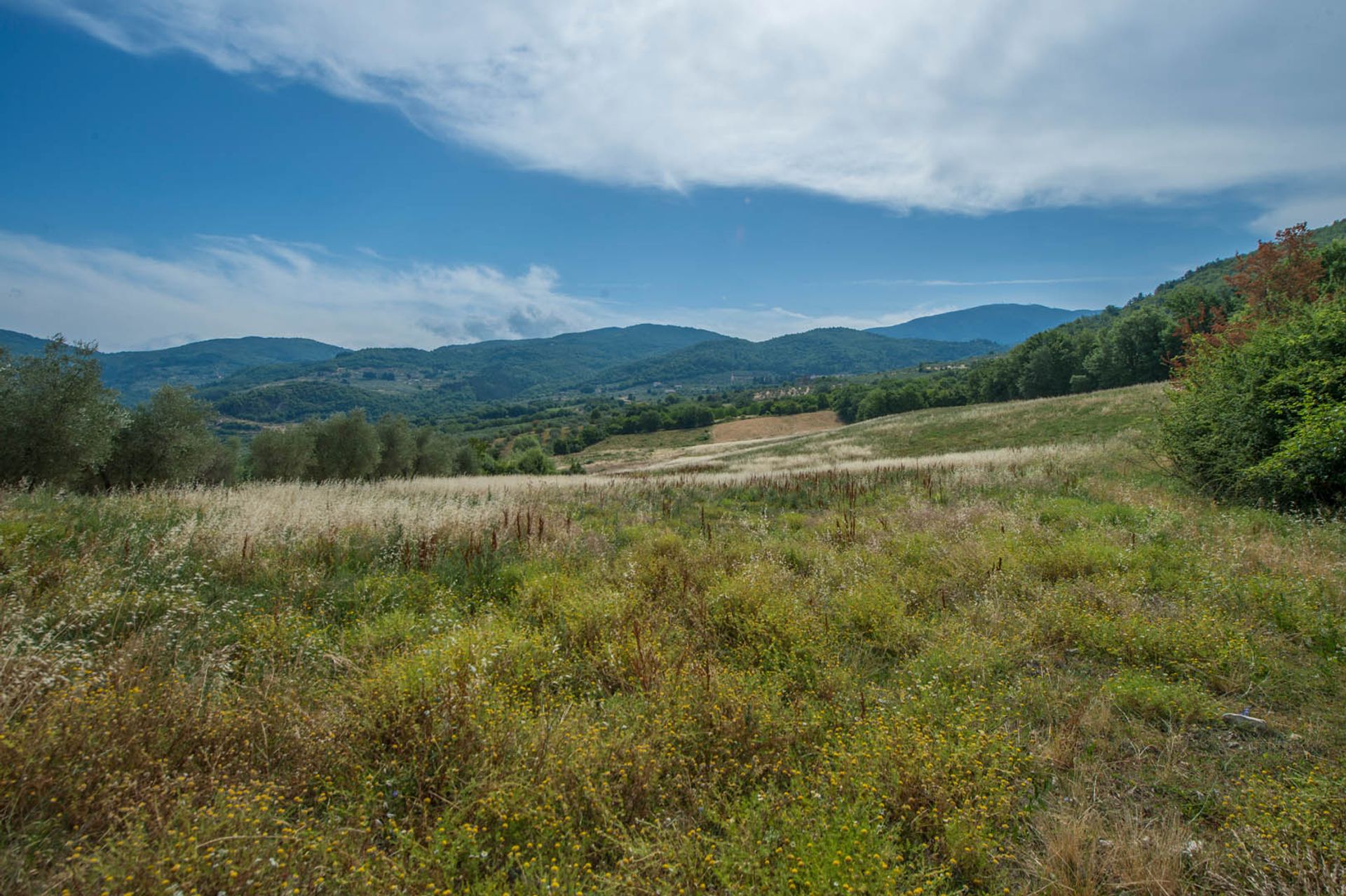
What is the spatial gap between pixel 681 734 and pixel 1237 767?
3.73m

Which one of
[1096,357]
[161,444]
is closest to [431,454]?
[161,444]

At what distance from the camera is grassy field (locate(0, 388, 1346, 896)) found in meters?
2.77

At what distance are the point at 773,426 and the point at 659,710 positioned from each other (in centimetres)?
8843

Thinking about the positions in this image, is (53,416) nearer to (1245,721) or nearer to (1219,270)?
(1245,721)

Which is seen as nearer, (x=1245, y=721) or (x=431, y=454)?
(x=1245, y=721)

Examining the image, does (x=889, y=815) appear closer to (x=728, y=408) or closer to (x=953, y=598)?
(x=953, y=598)

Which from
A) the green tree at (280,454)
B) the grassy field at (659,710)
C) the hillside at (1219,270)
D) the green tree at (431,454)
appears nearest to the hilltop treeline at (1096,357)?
the hillside at (1219,270)

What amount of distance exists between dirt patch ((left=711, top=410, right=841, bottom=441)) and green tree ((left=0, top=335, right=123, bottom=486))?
66.4 m

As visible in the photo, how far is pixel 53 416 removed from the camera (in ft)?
54.6

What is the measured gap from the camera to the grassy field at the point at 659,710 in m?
2.77

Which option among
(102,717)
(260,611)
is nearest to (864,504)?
(260,611)

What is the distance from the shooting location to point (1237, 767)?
11.8 feet

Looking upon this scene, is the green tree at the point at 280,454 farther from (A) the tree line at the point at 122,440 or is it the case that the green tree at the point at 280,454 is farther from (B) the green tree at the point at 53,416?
(B) the green tree at the point at 53,416

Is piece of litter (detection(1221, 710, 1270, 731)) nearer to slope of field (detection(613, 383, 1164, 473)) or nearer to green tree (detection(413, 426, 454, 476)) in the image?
slope of field (detection(613, 383, 1164, 473))
